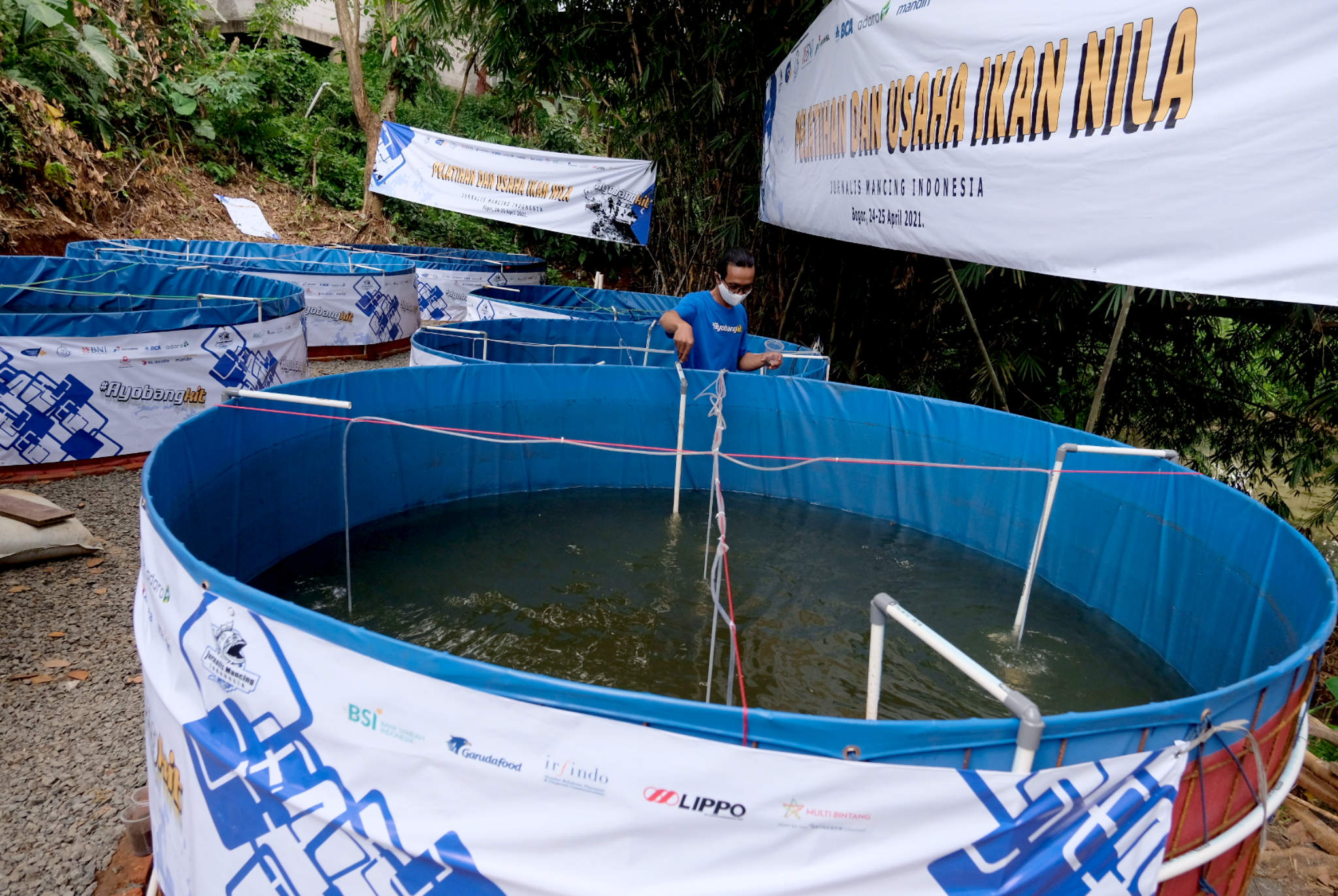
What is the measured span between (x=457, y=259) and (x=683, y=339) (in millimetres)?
11185

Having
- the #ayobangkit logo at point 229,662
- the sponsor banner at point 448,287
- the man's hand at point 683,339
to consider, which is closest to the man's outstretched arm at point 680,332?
the man's hand at point 683,339

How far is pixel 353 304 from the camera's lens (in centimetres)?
1128

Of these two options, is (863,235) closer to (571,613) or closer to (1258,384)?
(571,613)

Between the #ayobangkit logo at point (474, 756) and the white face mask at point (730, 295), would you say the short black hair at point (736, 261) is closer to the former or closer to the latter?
the white face mask at point (730, 295)

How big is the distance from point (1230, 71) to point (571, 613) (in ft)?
11.9

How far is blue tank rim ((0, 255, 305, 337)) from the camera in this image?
6504mm

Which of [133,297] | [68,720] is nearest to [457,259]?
[133,297]

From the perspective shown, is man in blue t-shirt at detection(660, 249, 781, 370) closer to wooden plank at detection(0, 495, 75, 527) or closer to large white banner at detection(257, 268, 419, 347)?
wooden plank at detection(0, 495, 75, 527)

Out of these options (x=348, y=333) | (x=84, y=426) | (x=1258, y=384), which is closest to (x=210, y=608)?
(x=84, y=426)

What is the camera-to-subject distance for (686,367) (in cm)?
650

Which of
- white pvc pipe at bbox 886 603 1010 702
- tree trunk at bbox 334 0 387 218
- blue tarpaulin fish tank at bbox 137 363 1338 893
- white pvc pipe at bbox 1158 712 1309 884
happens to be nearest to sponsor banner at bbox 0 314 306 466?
blue tarpaulin fish tank at bbox 137 363 1338 893

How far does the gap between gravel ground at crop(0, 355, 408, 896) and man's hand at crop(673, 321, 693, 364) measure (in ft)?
11.7

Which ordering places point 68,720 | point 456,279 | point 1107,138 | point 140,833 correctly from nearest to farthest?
point 140,833 → point 1107,138 → point 68,720 → point 456,279

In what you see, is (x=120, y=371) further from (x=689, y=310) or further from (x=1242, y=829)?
(x=1242, y=829)
